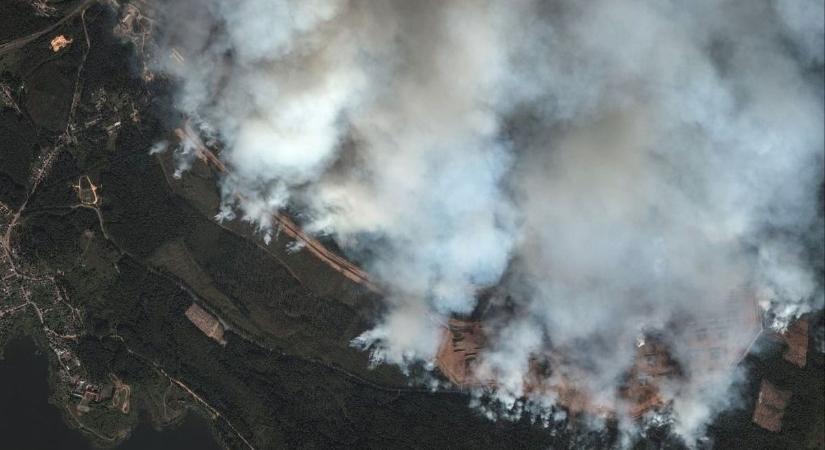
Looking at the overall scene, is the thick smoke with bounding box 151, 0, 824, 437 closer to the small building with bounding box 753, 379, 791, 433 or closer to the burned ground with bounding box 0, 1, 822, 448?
the burned ground with bounding box 0, 1, 822, 448

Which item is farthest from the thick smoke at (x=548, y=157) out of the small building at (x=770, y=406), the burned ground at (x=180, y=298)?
the small building at (x=770, y=406)

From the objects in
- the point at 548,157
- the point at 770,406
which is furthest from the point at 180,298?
the point at 770,406

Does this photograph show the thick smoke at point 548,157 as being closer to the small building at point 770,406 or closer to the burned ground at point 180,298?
the burned ground at point 180,298

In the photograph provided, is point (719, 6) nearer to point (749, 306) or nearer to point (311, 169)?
point (749, 306)

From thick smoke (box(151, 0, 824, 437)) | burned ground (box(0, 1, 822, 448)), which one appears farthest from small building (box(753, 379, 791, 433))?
thick smoke (box(151, 0, 824, 437))

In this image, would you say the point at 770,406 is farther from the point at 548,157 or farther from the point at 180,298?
the point at 180,298

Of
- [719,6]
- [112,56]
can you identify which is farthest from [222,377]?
[719,6]

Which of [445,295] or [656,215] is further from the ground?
[656,215]
